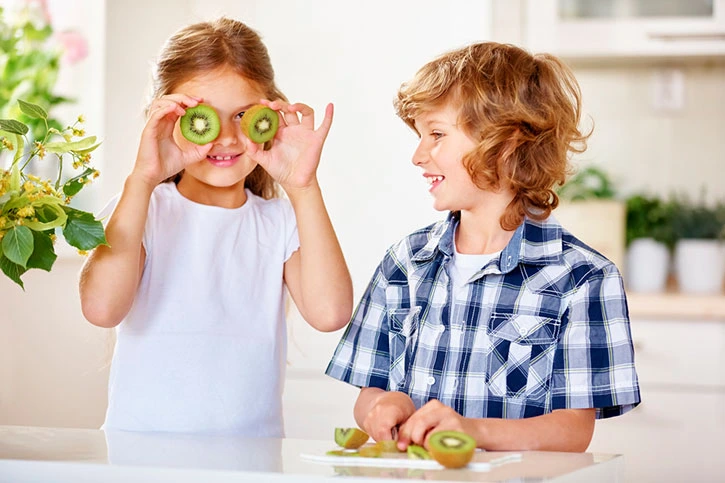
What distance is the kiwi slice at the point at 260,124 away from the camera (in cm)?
138

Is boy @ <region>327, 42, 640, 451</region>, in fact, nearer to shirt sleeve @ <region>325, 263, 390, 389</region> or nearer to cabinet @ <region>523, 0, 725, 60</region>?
shirt sleeve @ <region>325, 263, 390, 389</region>

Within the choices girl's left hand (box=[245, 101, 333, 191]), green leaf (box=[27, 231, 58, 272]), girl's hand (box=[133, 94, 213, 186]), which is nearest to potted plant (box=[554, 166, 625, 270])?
girl's left hand (box=[245, 101, 333, 191])

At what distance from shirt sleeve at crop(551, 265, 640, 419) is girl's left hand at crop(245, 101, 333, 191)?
1.46ft

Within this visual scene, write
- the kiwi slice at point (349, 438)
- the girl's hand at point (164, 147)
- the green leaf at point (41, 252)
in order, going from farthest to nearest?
the girl's hand at point (164, 147), the green leaf at point (41, 252), the kiwi slice at point (349, 438)

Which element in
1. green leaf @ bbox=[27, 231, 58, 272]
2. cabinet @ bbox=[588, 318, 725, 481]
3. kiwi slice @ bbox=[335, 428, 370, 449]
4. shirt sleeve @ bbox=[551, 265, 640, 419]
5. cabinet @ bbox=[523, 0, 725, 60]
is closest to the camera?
kiwi slice @ bbox=[335, 428, 370, 449]

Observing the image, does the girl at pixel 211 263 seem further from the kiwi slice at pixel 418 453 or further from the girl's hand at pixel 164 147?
the kiwi slice at pixel 418 453

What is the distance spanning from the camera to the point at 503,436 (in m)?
1.16

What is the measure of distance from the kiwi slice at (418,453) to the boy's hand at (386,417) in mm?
197

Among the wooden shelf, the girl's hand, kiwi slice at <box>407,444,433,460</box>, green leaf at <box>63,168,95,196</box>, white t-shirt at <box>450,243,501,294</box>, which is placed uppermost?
the girl's hand

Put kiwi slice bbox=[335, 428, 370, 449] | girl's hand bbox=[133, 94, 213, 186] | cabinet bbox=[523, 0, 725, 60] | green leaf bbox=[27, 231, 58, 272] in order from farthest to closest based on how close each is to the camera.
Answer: cabinet bbox=[523, 0, 725, 60], girl's hand bbox=[133, 94, 213, 186], green leaf bbox=[27, 231, 58, 272], kiwi slice bbox=[335, 428, 370, 449]

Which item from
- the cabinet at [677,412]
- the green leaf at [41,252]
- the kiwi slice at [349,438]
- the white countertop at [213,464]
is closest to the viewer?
the white countertop at [213,464]

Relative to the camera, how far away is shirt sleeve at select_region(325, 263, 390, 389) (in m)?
1.44

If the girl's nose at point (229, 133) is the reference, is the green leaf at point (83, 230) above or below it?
below

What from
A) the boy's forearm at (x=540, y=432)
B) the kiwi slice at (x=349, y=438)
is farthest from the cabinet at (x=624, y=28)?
the kiwi slice at (x=349, y=438)
